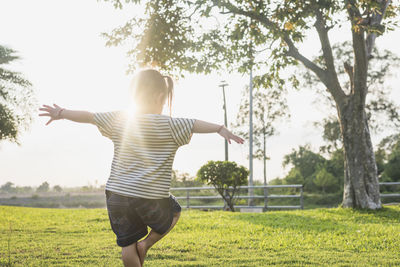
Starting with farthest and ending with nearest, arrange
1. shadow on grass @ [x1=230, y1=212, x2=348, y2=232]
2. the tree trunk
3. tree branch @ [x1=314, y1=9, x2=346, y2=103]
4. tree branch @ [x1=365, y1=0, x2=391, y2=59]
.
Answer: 1. tree branch @ [x1=314, y1=9, x2=346, y2=103]
2. tree branch @ [x1=365, y1=0, x2=391, y2=59]
3. the tree trunk
4. shadow on grass @ [x1=230, y1=212, x2=348, y2=232]

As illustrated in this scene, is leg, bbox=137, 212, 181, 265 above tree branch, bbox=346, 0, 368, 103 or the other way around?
the other way around

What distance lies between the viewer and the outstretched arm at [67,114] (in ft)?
11.0

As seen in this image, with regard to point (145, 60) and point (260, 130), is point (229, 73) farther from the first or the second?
point (260, 130)

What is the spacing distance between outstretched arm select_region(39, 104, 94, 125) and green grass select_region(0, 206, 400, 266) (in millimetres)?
2752

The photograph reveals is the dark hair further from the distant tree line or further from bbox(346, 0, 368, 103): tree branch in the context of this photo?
the distant tree line

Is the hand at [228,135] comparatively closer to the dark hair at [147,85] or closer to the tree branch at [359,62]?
the dark hair at [147,85]

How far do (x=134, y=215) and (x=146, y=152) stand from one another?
1.73ft

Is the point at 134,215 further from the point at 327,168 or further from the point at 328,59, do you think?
the point at 327,168

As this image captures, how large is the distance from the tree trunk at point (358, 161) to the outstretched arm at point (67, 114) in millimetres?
11952

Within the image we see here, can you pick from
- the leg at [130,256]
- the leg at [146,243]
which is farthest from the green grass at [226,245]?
the leg at [130,256]

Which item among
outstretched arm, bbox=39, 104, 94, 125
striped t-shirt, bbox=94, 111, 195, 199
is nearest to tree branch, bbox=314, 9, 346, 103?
striped t-shirt, bbox=94, 111, 195, 199

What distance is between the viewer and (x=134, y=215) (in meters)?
3.28

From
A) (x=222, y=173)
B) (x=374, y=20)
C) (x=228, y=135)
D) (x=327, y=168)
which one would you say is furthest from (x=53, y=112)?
(x=327, y=168)

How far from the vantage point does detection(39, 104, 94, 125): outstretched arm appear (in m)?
3.36
